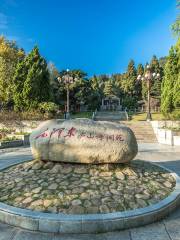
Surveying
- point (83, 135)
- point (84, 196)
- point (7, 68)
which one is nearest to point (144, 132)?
point (83, 135)

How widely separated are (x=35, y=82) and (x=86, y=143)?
18203mm

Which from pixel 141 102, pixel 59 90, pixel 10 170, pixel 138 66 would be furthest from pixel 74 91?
pixel 10 170

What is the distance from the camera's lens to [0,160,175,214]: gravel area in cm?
516

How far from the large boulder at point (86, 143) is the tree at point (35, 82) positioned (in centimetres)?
1699

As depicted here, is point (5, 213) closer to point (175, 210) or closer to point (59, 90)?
point (175, 210)

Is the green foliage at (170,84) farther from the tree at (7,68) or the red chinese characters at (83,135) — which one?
the red chinese characters at (83,135)

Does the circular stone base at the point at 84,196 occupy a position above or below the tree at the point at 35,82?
below

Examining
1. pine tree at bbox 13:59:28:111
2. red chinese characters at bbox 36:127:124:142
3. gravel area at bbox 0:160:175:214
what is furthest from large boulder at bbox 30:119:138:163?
pine tree at bbox 13:59:28:111

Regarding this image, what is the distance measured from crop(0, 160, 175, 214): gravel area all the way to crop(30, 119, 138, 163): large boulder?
0.30 meters

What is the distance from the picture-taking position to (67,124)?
271 inches

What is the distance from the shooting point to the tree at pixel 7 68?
2553cm

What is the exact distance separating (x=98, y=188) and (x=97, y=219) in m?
1.18

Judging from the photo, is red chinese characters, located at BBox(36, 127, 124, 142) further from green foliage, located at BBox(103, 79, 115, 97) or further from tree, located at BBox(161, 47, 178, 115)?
green foliage, located at BBox(103, 79, 115, 97)

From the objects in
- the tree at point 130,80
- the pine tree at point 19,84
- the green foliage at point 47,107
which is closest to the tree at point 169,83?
the green foliage at point 47,107
